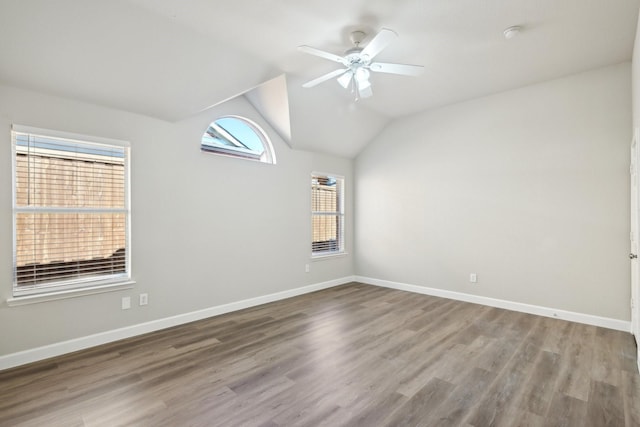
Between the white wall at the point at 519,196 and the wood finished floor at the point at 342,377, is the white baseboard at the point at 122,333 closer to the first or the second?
the wood finished floor at the point at 342,377

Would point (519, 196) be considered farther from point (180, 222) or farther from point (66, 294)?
point (66, 294)

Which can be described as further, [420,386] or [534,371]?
[534,371]

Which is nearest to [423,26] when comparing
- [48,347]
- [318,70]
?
[318,70]

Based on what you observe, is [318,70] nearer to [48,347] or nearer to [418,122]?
[418,122]

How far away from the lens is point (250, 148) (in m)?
4.60

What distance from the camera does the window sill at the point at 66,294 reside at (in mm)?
2771

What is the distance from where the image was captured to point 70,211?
3.04 metres

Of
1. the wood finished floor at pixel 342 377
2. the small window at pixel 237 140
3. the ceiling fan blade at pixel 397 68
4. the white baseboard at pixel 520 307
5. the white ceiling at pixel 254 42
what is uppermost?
the white ceiling at pixel 254 42

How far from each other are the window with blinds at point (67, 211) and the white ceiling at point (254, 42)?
1.66 feet

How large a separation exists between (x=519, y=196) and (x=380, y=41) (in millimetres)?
3063

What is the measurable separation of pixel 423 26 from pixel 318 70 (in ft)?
4.08

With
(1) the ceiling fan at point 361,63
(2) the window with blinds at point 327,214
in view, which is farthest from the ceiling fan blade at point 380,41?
(2) the window with blinds at point 327,214

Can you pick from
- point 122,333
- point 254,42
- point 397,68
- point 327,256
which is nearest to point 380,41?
point 397,68

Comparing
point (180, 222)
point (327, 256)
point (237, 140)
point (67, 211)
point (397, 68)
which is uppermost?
point (397, 68)
